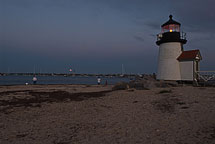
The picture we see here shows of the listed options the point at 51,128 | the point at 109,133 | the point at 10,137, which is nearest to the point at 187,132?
the point at 109,133

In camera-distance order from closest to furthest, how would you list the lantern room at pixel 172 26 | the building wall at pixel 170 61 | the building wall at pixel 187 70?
the building wall at pixel 187 70 < the building wall at pixel 170 61 < the lantern room at pixel 172 26

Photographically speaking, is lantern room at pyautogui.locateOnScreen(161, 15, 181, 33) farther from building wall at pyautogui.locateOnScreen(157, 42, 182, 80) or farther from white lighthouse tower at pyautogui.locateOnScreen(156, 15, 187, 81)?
building wall at pyautogui.locateOnScreen(157, 42, 182, 80)

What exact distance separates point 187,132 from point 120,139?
7.24 ft

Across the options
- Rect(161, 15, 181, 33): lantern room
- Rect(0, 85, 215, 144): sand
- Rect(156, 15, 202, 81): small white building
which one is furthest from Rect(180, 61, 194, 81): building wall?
Rect(0, 85, 215, 144): sand

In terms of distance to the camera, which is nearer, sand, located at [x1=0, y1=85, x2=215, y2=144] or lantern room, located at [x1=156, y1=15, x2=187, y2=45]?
sand, located at [x1=0, y1=85, x2=215, y2=144]

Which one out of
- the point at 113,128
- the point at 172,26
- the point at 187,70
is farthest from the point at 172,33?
the point at 113,128

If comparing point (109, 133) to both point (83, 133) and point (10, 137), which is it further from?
point (10, 137)

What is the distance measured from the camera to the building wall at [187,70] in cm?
2111

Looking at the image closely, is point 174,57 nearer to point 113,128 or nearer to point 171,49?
point 171,49

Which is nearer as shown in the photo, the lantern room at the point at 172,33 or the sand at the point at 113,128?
the sand at the point at 113,128

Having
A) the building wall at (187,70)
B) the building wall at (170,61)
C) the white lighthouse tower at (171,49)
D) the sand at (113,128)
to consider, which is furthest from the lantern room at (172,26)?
the sand at (113,128)

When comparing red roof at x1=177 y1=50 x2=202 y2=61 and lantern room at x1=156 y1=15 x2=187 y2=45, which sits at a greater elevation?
lantern room at x1=156 y1=15 x2=187 y2=45

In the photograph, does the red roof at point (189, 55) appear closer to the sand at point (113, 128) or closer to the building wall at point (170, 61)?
the building wall at point (170, 61)

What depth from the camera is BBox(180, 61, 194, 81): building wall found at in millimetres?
21109
